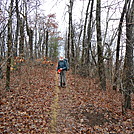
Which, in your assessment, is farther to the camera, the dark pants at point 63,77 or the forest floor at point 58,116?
the dark pants at point 63,77

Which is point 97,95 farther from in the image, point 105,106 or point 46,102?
point 46,102

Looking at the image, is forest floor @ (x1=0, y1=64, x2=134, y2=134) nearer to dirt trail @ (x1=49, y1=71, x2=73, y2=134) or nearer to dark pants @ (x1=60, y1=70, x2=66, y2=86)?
dirt trail @ (x1=49, y1=71, x2=73, y2=134)

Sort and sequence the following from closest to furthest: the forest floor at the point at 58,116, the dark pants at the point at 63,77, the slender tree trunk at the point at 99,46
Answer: the forest floor at the point at 58,116 < the slender tree trunk at the point at 99,46 < the dark pants at the point at 63,77

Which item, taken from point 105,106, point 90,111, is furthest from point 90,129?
point 105,106

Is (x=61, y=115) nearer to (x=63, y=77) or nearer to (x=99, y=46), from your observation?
(x=63, y=77)

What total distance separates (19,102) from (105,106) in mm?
4346

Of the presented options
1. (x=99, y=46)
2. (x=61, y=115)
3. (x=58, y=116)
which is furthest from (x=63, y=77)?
(x=58, y=116)

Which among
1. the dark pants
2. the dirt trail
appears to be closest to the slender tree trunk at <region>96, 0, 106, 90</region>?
the dark pants

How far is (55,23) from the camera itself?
28.1 metres

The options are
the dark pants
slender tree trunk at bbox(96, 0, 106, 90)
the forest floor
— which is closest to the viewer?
the forest floor

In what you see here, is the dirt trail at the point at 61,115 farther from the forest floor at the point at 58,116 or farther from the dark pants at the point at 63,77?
the dark pants at the point at 63,77

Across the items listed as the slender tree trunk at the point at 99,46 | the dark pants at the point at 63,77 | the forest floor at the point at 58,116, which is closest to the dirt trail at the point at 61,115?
the forest floor at the point at 58,116

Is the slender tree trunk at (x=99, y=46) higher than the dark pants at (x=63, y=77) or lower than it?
higher

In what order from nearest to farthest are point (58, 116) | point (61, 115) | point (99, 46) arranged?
1. point (58, 116)
2. point (61, 115)
3. point (99, 46)
